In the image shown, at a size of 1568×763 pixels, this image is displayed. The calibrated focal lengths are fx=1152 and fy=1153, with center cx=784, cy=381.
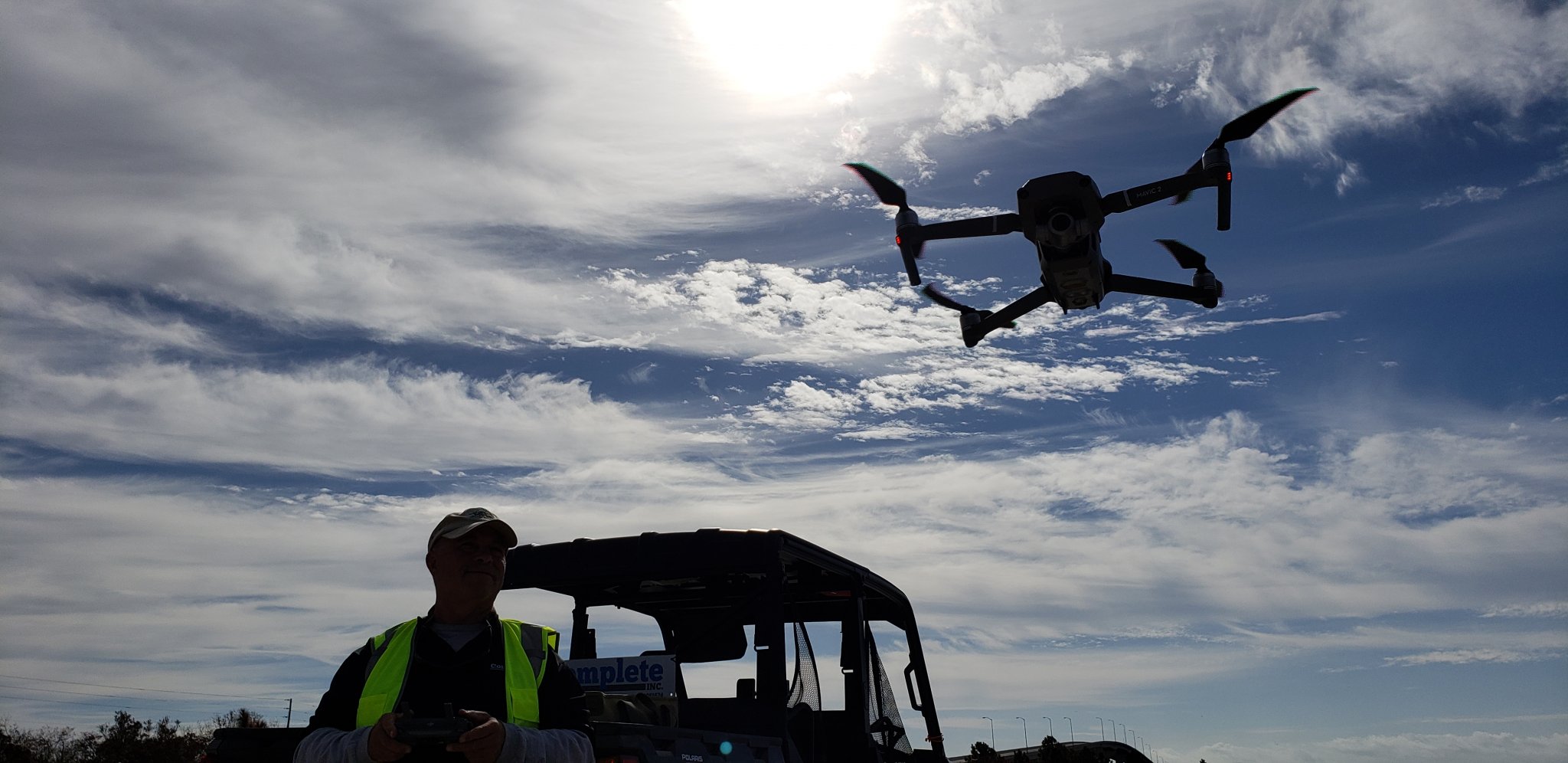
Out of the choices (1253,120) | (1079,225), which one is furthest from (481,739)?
(1253,120)

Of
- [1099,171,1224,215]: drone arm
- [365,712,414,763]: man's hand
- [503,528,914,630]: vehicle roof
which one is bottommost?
[365,712,414,763]: man's hand

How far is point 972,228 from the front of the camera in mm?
15383

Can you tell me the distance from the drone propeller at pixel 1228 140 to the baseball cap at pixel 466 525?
1289 cm

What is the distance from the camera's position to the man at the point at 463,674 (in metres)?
3.35

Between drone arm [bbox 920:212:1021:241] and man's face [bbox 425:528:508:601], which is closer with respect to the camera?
man's face [bbox 425:528:508:601]

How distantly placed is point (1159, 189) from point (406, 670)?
13.0m

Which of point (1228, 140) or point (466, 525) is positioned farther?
point (1228, 140)

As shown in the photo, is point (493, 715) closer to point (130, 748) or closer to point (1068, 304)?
point (1068, 304)

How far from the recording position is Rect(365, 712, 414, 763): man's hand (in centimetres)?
306

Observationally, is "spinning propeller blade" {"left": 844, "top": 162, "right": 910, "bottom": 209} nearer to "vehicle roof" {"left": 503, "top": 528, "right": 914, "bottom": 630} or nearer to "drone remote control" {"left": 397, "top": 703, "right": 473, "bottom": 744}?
"vehicle roof" {"left": 503, "top": 528, "right": 914, "bottom": 630}

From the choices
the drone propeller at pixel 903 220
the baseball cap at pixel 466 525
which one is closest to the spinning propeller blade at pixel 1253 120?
the drone propeller at pixel 903 220

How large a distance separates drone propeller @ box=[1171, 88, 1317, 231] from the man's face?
1293cm

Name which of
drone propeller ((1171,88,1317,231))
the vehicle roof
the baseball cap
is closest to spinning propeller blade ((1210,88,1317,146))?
drone propeller ((1171,88,1317,231))

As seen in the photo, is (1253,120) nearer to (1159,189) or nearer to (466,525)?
(1159,189)
